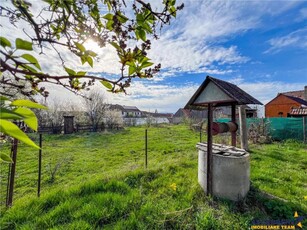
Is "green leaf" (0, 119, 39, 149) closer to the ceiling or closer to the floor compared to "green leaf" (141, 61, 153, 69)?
closer to the floor

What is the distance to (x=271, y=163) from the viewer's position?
6.39 m

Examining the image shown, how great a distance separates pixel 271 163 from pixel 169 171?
398 centimetres

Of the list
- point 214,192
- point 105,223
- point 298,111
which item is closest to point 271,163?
point 214,192

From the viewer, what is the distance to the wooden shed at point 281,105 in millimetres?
25459

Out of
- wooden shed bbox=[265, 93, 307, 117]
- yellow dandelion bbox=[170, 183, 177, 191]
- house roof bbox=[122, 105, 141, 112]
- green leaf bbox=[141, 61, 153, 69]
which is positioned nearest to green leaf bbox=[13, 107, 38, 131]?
green leaf bbox=[141, 61, 153, 69]

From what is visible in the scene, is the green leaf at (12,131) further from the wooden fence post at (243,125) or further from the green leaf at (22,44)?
the wooden fence post at (243,125)

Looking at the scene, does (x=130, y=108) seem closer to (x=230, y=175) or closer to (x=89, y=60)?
(x=230, y=175)

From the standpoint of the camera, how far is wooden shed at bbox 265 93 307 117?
83.5ft

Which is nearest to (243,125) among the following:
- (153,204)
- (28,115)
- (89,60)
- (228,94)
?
(228,94)

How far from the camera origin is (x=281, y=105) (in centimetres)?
2750

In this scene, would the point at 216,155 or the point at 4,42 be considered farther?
the point at 216,155

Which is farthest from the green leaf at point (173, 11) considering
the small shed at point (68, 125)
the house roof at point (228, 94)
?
the small shed at point (68, 125)

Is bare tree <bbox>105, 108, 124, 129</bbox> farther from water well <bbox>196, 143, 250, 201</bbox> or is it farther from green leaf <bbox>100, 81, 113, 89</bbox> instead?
green leaf <bbox>100, 81, 113, 89</bbox>

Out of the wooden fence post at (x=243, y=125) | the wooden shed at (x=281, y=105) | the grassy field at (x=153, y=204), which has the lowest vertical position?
the grassy field at (x=153, y=204)
